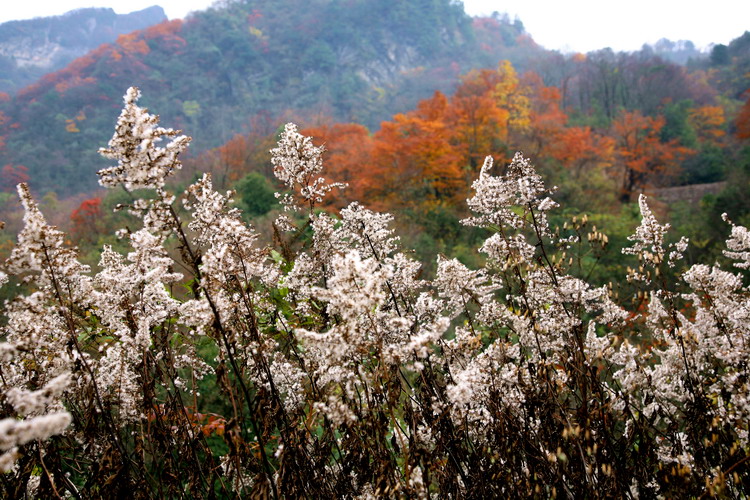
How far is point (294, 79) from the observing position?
7350 centimetres

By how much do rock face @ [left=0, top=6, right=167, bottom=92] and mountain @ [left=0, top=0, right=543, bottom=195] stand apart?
22478 millimetres

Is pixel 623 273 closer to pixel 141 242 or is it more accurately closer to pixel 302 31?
pixel 141 242

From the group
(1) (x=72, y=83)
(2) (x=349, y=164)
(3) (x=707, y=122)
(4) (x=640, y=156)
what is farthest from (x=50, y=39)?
(3) (x=707, y=122)

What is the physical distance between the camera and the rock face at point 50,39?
77.4 m

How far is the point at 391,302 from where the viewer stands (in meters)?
3.24

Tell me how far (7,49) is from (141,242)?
4438 inches

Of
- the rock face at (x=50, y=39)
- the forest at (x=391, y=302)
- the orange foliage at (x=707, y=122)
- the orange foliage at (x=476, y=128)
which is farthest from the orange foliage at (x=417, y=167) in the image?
the rock face at (x=50, y=39)

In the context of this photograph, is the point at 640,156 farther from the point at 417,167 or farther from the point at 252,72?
the point at 252,72

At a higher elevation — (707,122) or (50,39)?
(50,39)

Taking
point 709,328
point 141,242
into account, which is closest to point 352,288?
point 141,242

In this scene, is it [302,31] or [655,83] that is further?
[302,31]

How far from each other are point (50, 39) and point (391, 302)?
120 metres

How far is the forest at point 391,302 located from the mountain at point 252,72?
0.99 meters

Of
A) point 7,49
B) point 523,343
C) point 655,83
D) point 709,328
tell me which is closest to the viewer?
point 523,343
